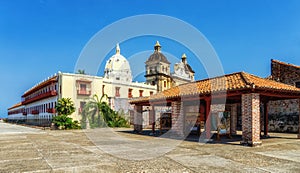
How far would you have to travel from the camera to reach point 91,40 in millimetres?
13633

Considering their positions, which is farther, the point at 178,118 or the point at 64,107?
the point at 64,107

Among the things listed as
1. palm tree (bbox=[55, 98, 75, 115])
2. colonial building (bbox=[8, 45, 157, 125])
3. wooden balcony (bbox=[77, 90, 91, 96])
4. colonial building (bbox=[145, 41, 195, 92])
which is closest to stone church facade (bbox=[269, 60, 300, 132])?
colonial building (bbox=[8, 45, 157, 125])

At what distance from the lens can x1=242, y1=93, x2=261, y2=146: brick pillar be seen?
35.1 ft

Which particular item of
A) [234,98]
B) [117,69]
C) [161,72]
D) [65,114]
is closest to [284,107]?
[234,98]

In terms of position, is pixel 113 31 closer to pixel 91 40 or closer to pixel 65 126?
pixel 91 40

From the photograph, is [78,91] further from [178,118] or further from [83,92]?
[178,118]

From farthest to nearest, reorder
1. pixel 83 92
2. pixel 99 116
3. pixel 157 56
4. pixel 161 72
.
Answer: pixel 157 56, pixel 161 72, pixel 83 92, pixel 99 116

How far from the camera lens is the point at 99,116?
29141 millimetres

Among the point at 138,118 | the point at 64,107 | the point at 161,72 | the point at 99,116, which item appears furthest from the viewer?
the point at 161,72

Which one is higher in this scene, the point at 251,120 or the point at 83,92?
the point at 83,92

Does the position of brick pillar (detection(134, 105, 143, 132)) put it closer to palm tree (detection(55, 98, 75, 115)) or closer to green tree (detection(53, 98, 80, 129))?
green tree (detection(53, 98, 80, 129))

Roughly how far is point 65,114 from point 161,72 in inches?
992

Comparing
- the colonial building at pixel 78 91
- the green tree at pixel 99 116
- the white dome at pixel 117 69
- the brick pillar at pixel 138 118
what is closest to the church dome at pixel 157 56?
the white dome at pixel 117 69

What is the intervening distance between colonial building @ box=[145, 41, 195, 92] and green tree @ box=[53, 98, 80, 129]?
2034 cm
